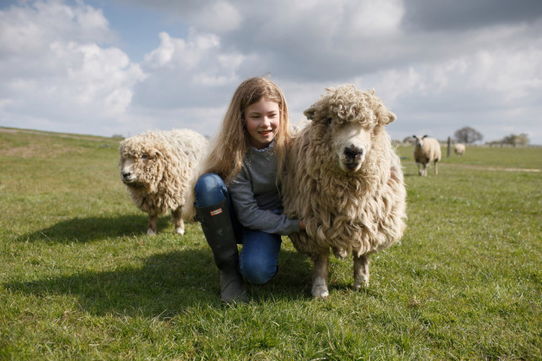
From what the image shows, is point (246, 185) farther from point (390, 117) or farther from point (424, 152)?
point (424, 152)

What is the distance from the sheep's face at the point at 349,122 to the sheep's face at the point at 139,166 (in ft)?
11.7

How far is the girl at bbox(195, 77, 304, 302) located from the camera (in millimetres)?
3625

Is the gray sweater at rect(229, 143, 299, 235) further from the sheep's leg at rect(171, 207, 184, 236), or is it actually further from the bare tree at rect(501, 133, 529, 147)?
the bare tree at rect(501, 133, 529, 147)

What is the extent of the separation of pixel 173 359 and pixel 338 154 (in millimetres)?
2052

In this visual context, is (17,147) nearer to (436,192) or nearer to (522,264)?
(436,192)

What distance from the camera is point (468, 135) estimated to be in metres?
105

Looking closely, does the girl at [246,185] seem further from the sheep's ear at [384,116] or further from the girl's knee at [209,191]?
the sheep's ear at [384,116]

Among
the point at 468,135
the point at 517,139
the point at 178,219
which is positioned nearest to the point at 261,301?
the point at 178,219

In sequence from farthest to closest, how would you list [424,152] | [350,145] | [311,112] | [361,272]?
[424,152], [361,272], [311,112], [350,145]

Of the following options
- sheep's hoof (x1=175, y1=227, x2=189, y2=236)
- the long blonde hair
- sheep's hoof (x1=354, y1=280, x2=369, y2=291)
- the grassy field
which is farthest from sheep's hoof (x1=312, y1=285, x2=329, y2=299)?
sheep's hoof (x1=175, y1=227, x2=189, y2=236)

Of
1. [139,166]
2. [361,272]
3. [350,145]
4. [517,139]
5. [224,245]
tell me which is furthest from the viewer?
[517,139]

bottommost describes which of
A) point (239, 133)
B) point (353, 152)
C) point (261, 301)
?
point (261, 301)

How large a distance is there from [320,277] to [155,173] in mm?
3680

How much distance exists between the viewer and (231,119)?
3773 millimetres
